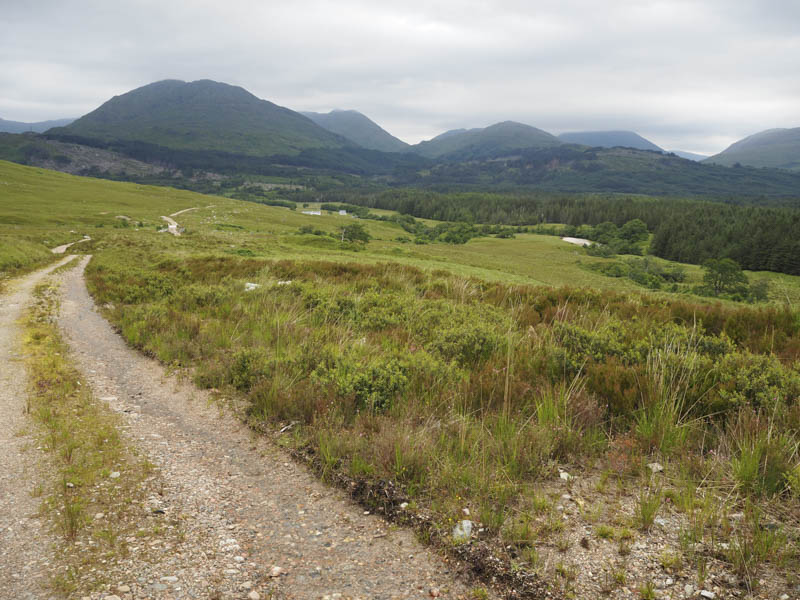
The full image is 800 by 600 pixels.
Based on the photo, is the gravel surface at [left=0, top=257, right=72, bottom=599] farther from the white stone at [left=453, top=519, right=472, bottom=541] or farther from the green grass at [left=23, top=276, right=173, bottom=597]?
the white stone at [left=453, top=519, right=472, bottom=541]

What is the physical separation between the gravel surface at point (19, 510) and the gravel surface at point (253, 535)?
26.8 inches

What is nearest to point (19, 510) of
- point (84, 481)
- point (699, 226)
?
point (84, 481)

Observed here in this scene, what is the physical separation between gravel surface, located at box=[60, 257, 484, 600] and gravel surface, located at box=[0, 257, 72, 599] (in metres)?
0.68

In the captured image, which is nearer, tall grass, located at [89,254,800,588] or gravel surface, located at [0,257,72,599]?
gravel surface, located at [0,257,72,599]

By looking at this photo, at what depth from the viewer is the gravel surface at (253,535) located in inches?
144

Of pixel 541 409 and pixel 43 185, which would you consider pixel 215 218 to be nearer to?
pixel 43 185

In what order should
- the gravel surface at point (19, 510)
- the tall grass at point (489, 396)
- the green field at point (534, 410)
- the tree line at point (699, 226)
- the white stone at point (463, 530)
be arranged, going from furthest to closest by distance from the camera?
the tree line at point (699, 226) → the tall grass at point (489, 396) → the green field at point (534, 410) → the white stone at point (463, 530) → the gravel surface at point (19, 510)

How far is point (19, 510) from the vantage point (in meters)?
4.41

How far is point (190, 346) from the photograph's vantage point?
10.1 meters

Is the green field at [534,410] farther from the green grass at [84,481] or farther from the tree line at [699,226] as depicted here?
the tree line at [699,226]

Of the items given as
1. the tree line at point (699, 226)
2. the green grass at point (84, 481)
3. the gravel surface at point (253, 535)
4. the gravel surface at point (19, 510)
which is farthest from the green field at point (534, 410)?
the tree line at point (699, 226)

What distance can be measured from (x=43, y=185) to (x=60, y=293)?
140 m

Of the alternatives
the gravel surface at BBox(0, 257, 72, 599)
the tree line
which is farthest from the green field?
the tree line

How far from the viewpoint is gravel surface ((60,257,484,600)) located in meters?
3.66
